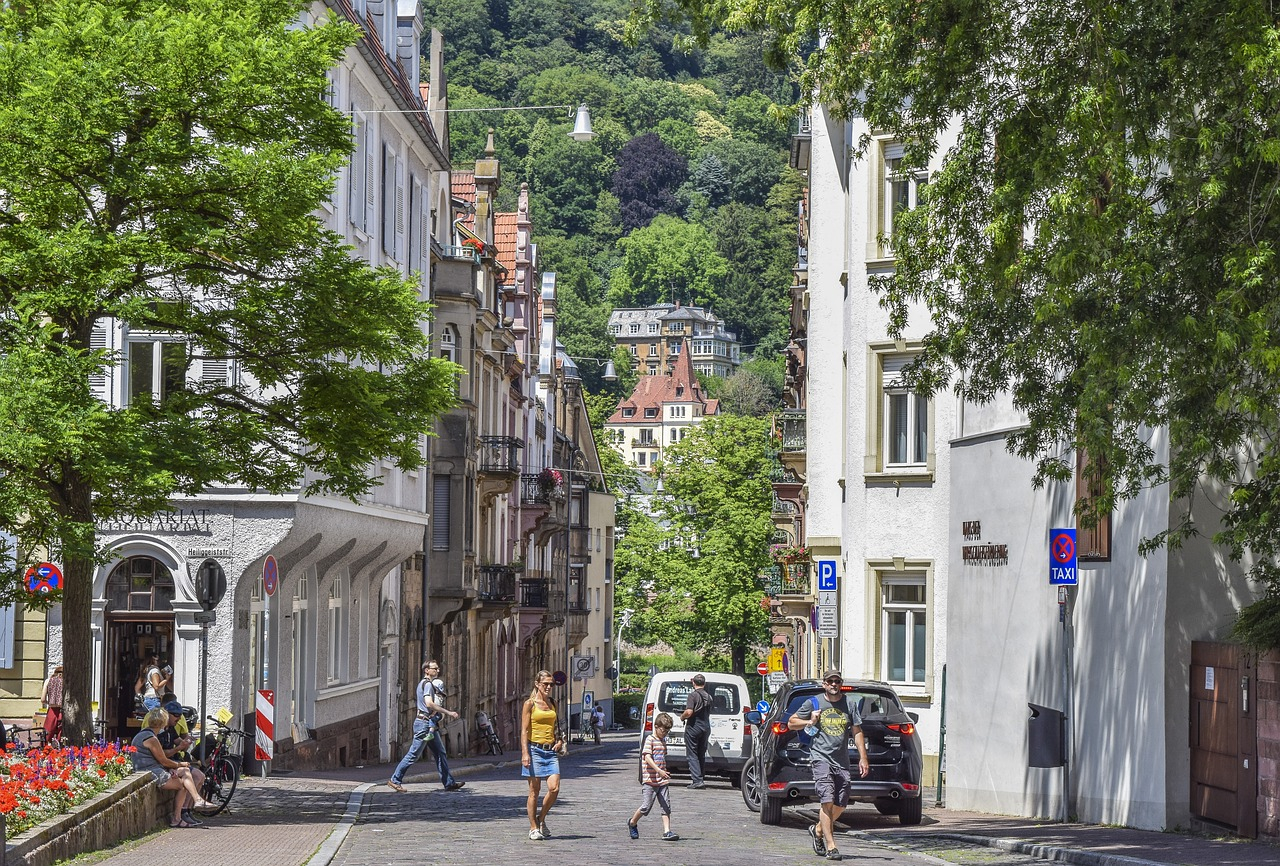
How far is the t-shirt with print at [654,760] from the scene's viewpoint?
1833 cm

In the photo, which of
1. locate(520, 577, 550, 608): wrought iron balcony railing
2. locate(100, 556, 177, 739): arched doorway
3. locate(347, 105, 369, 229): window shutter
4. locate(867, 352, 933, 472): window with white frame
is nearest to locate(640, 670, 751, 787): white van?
locate(867, 352, 933, 472): window with white frame

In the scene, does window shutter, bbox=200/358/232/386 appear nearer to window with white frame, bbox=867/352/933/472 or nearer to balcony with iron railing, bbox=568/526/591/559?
window with white frame, bbox=867/352/933/472

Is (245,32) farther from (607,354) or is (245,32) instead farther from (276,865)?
(607,354)

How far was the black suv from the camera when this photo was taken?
Answer: 65.1 feet

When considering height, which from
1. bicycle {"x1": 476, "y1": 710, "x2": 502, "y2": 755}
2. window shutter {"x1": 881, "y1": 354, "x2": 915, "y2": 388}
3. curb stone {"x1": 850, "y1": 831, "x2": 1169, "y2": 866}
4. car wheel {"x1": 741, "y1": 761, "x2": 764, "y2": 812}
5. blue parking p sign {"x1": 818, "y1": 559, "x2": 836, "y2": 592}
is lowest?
bicycle {"x1": 476, "y1": 710, "x2": 502, "y2": 755}

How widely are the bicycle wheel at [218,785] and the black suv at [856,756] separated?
585cm

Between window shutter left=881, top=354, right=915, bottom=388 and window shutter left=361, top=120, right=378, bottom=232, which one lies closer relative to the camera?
window shutter left=881, top=354, right=915, bottom=388

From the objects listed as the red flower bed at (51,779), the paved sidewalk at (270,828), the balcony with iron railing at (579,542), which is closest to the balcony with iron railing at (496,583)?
the paved sidewalk at (270,828)

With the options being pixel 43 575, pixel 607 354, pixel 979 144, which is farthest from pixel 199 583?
pixel 607 354

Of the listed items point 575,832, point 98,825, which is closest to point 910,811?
point 575,832

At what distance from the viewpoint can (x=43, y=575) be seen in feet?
72.9

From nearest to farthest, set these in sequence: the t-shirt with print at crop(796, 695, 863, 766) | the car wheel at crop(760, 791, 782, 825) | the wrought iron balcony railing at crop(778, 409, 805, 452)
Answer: the t-shirt with print at crop(796, 695, 863, 766) < the car wheel at crop(760, 791, 782, 825) < the wrought iron balcony railing at crop(778, 409, 805, 452)

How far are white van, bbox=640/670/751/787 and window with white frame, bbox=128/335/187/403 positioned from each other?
31.1ft

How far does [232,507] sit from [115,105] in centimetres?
971
